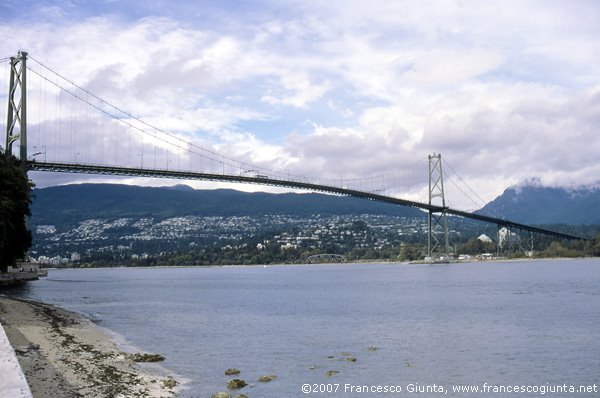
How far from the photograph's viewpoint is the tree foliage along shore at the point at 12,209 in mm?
35541

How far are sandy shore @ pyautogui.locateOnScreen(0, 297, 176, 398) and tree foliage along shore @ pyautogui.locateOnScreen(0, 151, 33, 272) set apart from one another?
13.6m

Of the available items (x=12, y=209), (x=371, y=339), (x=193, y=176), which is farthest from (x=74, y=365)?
(x=193, y=176)

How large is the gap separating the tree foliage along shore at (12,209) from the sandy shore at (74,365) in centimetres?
1361

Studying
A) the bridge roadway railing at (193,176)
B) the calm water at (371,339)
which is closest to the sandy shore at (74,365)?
the calm water at (371,339)

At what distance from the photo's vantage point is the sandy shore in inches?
487

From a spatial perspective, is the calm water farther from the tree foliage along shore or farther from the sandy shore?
the tree foliage along shore

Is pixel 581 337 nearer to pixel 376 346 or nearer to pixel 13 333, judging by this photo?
pixel 376 346

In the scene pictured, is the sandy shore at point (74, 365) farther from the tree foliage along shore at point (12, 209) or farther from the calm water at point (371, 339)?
the tree foliage along shore at point (12, 209)

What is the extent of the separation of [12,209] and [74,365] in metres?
24.5

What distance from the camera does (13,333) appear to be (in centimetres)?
1884

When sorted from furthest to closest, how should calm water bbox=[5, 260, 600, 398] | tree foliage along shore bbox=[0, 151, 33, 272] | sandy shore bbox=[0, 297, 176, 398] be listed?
tree foliage along shore bbox=[0, 151, 33, 272], calm water bbox=[5, 260, 600, 398], sandy shore bbox=[0, 297, 176, 398]

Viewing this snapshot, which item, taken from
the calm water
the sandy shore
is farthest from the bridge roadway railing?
the sandy shore

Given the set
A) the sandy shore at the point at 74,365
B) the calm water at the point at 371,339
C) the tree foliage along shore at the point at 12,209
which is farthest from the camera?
the tree foliage along shore at the point at 12,209

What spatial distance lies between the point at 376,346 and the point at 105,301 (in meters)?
25.7
